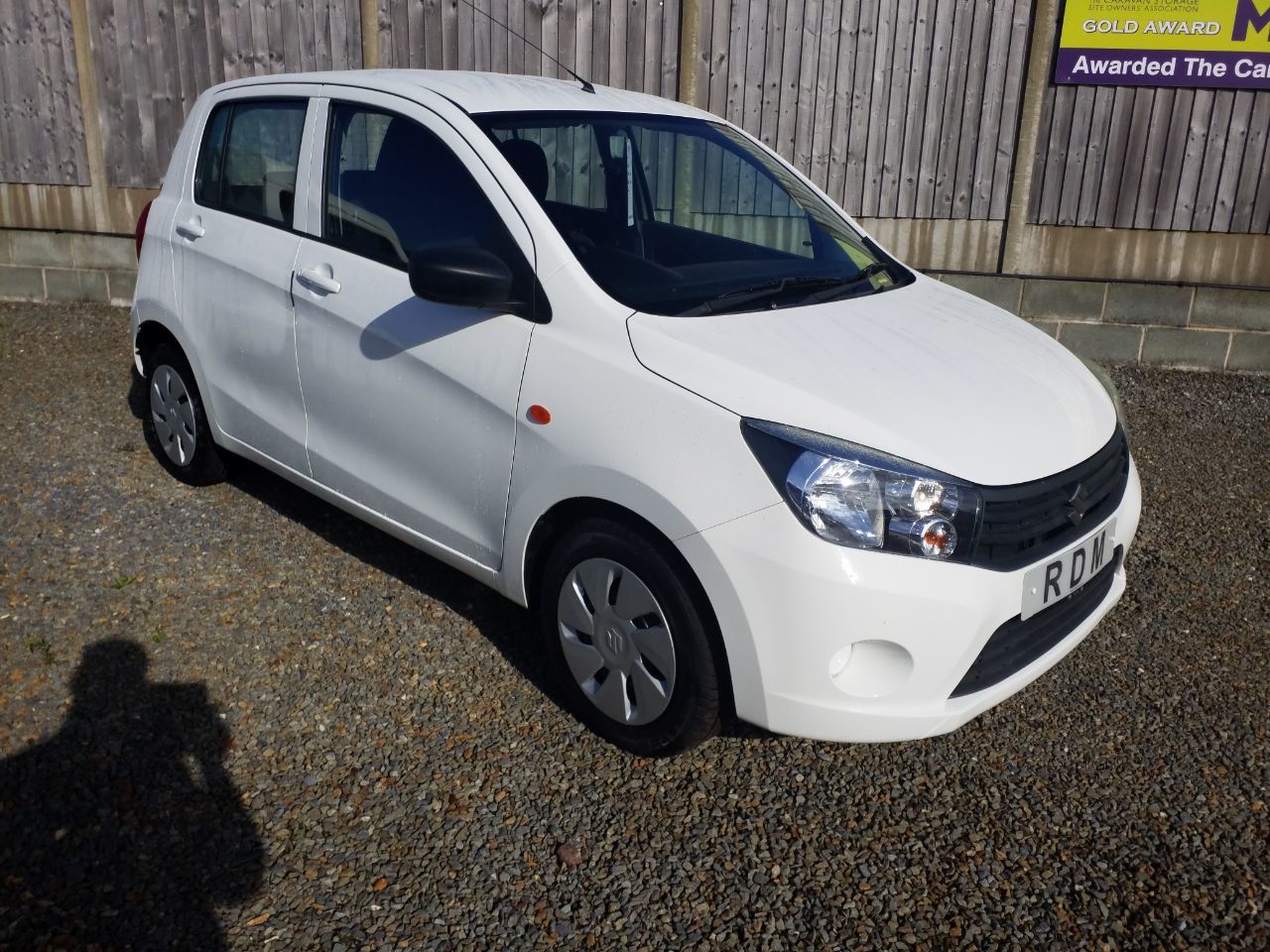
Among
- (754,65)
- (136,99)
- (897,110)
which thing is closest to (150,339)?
(136,99)

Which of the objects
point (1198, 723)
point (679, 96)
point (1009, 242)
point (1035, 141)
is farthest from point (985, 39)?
point (1198, 723)

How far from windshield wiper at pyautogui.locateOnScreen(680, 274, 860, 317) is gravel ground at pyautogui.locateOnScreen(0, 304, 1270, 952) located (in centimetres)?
134

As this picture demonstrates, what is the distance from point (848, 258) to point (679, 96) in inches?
154

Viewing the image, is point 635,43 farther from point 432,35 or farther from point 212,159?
point 212,159

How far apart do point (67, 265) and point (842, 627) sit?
7925 millimetres

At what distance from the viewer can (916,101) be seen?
737cm

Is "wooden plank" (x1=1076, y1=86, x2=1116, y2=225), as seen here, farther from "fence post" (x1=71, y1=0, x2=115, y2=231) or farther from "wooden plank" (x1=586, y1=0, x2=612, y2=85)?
"fence post" (x1=71, y1=0, x2=115, y2=231)

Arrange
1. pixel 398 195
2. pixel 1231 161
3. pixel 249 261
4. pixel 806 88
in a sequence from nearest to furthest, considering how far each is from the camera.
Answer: pixel 398 195, pixel 249 261, pixel 1231 161, pixel 806 88

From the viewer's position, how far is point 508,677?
3.83 m

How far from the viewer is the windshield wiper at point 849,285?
3617 millimetres

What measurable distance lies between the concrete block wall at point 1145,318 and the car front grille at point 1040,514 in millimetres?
4417

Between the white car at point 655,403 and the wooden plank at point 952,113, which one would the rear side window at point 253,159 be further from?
the wooden plank at point 952,113

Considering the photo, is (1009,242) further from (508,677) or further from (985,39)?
(508,677)

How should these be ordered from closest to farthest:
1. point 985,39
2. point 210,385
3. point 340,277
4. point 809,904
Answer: point 809,904 < point 340,277 < point 210,385 < point 985,39
